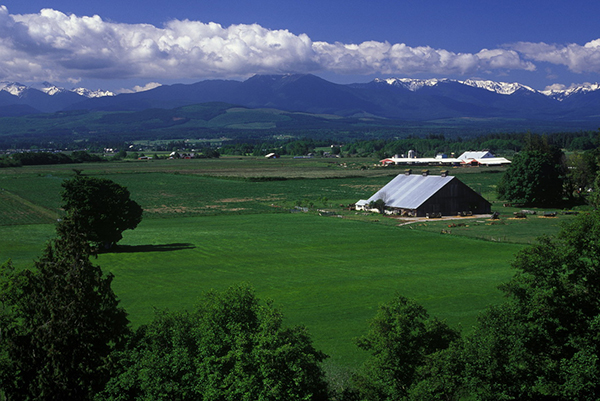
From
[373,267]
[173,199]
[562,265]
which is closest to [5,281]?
[562,265]

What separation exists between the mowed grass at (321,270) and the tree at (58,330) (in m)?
8.87

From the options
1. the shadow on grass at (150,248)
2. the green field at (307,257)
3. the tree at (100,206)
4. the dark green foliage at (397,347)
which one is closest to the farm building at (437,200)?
the green field at (307,257)

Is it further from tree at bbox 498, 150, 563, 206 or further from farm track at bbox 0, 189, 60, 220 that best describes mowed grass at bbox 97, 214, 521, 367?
tree at bbox 498, 150, 563, 206

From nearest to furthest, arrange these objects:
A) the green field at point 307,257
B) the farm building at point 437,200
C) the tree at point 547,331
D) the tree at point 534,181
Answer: the tree at point 547,331, the green field at point 307,257, the farm building at point 437,200, the tree at point 534,181

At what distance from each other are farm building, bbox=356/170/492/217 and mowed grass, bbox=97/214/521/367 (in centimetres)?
1205

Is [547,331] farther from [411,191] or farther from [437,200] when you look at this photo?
[411,191]

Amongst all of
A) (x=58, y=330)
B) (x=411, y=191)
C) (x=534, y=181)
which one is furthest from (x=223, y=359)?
(x=534, y=181)

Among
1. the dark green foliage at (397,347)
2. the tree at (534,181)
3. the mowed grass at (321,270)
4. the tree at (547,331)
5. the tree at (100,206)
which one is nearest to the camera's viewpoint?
the tree at (547,331)

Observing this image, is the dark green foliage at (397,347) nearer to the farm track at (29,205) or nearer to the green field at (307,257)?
the green field at (307,257)

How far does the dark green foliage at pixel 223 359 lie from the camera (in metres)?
17.0

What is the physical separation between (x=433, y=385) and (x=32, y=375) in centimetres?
1245

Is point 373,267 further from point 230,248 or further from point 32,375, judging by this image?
point 32,375

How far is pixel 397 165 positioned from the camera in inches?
7072

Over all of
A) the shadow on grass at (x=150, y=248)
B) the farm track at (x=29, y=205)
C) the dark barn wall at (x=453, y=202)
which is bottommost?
the shadow on grass at (x=150, y=248)
